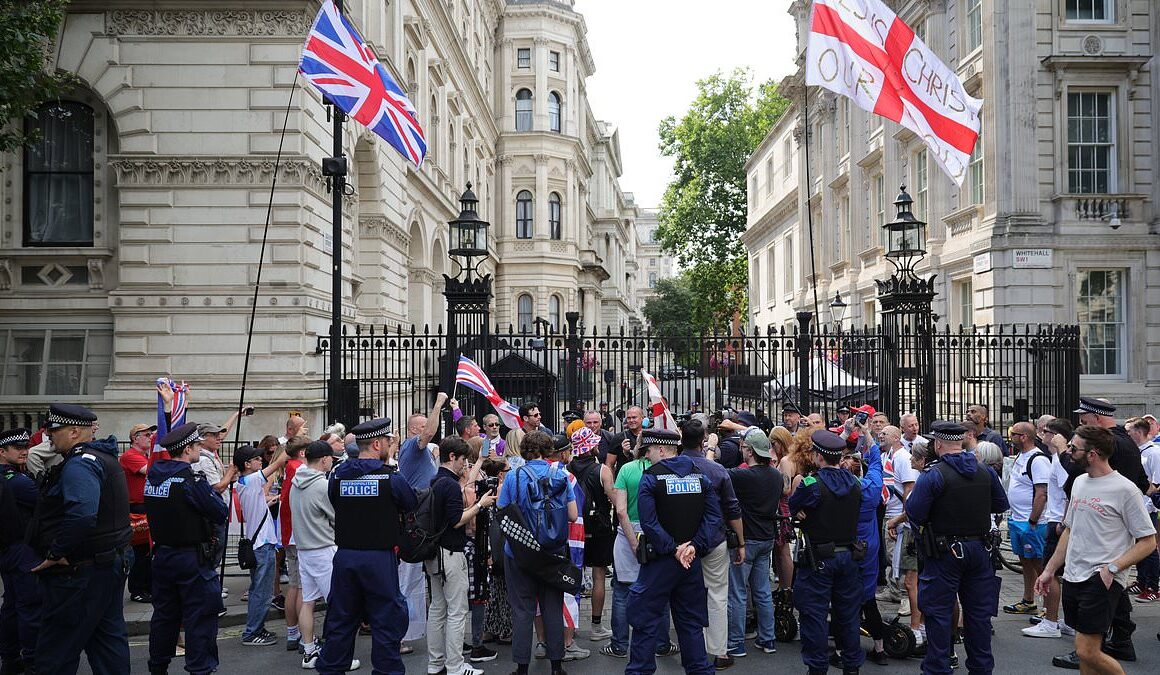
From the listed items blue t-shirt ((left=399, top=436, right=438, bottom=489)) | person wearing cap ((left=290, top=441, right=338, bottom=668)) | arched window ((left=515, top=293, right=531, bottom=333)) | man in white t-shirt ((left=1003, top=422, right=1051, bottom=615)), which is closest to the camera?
person wearing cap ((left=290, top=441, right=338, bottom=668))

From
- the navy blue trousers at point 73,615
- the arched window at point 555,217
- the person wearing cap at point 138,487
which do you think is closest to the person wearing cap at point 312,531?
the navy blue trousers at point 73,615

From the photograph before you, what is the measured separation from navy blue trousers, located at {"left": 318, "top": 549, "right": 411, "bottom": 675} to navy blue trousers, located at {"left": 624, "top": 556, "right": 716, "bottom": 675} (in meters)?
1.79

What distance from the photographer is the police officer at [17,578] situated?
22.4 feet

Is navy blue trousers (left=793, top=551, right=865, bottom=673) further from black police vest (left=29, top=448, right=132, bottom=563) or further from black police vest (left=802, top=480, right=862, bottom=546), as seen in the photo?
black police vest (left=29, top=448, right=132, bottom=563)

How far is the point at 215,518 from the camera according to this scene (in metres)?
6.61

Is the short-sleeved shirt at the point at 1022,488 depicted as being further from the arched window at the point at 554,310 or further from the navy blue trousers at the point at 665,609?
the arched window at the point at 554,310

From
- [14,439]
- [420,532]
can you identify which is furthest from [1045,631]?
[14,439]

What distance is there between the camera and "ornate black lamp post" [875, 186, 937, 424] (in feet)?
46.1

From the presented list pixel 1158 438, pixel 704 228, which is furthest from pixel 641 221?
pixel 1158 438

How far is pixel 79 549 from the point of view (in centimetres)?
611

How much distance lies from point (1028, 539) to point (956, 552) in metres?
2.64

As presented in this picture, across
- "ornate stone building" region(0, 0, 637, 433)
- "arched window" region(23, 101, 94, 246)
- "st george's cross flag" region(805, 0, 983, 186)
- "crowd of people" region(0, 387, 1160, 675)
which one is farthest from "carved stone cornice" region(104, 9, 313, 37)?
"crowd of people" region(0, 387, 1160, 675)

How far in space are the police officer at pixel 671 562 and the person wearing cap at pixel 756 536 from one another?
3.29 ft

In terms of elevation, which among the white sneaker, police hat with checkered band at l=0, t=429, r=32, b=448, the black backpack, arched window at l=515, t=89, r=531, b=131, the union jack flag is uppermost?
arched window at l=515, t=89, r=531, b=131
